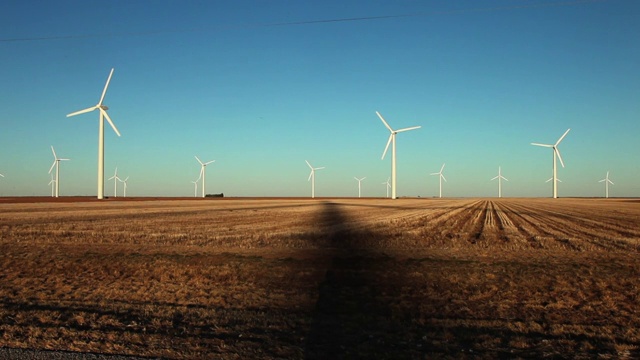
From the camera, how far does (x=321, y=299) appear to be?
409 inches

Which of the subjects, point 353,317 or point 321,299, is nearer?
point 353,317

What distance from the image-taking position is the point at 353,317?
29.4 feet

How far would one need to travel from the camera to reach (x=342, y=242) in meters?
20.1

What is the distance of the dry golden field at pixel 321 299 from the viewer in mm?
7367

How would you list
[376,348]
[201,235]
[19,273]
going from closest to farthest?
[376,348] < [19,273] < [201,235]

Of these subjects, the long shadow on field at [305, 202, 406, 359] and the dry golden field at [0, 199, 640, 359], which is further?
the dry golden field at [0, 199, 640, 359]

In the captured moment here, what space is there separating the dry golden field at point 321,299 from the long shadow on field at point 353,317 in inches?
1.2

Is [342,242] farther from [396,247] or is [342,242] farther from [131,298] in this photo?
[131,298]

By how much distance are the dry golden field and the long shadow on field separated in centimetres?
Answer: 3

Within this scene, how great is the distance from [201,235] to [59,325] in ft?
47.0

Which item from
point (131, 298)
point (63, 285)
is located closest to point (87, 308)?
point (131, 298)

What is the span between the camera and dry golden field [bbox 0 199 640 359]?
7.37 metres

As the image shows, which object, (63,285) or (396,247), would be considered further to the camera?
(396,247)

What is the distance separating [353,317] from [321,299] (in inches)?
60.4
